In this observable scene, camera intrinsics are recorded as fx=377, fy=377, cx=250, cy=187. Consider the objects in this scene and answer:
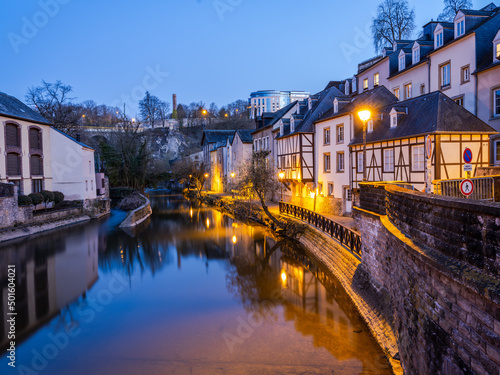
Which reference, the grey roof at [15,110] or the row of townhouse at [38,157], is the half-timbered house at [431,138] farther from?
the grey roof at [15,110]

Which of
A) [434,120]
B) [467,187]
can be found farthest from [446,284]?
[434,120]

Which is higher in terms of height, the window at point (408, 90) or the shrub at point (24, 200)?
the window at point (408, 90)

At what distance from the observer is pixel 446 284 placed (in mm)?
4141

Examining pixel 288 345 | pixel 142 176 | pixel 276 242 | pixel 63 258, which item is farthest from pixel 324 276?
pixel 142 176

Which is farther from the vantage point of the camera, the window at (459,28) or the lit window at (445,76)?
the lit window at (445,76)

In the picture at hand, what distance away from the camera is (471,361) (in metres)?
3.62

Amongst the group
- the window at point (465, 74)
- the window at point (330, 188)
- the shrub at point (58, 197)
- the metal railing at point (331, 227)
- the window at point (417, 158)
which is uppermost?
the window at point (465, 74)

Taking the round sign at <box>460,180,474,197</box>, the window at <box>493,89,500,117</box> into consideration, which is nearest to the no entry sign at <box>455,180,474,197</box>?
the round sign at <box>460,180,474,197</box>

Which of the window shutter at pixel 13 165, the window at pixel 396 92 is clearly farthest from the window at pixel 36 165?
the window at pixel 396 92

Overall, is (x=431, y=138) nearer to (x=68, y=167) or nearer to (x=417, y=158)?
(x=417, y=158)

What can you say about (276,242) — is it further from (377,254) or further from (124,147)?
(124,147)

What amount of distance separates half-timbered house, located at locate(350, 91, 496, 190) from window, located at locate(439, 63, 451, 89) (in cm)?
279

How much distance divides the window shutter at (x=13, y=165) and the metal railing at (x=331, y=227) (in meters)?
18.0

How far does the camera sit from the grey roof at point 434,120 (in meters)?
15.5
